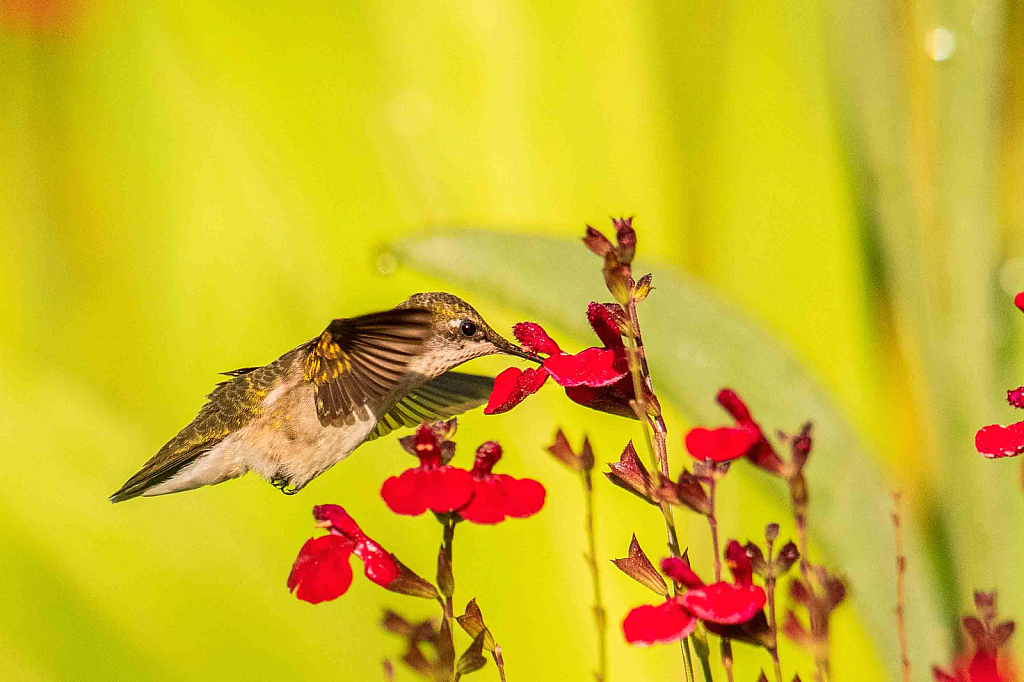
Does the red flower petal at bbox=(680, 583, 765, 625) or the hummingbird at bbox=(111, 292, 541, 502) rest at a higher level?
the hummingbird at bbox=(111, 292, 541, 502)

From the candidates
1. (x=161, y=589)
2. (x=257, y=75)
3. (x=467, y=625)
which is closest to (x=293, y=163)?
(x=257, y=75)

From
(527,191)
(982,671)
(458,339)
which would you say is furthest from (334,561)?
(527,191)

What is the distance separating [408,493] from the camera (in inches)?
12.1

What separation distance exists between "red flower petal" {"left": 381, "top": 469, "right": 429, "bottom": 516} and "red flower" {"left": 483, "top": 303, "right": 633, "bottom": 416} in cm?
4

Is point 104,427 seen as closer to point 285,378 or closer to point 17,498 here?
point 17,498

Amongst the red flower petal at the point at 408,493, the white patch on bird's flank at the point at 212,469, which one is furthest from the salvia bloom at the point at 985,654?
the white patch on bird's flank at the point at 212,469

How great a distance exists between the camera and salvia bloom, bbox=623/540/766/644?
10.3 inches

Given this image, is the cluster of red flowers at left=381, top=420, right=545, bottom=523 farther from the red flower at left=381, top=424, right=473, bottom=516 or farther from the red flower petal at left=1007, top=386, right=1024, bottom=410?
the red flower petal at left=1007, top=386, right=1024, bottom=410

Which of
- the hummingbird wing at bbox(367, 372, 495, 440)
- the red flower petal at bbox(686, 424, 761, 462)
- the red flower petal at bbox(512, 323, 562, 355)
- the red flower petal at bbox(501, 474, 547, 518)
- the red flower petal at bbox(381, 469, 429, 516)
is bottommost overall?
the red flower petal at bbox(381, 469, 429, 516)

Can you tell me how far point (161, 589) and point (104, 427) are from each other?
154 mm

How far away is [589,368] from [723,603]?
9 cm

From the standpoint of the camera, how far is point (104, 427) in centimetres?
76

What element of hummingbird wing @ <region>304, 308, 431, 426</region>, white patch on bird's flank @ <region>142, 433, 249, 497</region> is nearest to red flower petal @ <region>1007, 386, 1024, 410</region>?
hummingbird wing @ <region>304, 308, 431, 426</region>

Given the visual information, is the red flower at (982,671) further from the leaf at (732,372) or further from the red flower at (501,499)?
the leaf at (732,372)
